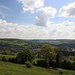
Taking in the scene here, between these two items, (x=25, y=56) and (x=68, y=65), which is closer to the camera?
(x=68, y=65)

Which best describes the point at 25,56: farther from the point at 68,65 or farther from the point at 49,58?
the point at 68,65

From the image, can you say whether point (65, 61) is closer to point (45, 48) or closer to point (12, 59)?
point (45, 48)

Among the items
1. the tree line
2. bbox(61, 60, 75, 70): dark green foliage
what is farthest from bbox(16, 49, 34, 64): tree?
bbox(61, 60, 75, 70): dark green foliage

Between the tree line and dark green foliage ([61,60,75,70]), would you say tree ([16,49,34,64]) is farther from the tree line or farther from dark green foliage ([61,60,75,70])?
dark green foliage ([61,60,75,70])

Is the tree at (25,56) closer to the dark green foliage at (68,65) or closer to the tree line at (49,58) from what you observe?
the tree line at (49,58)

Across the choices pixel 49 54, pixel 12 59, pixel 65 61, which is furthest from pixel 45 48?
pixel 12 59

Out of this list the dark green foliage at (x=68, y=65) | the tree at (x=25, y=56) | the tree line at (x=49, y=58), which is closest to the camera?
the dark green foliage at (x=68, y=65)

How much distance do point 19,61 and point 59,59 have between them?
29.2 m

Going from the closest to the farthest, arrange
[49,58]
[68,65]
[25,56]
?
[68,65]
[49,58]
[25,56]

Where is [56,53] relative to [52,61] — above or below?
above

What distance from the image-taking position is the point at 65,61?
3009 inches

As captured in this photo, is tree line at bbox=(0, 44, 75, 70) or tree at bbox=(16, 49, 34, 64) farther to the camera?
tree at bbox=(16, 49, 34, 64)

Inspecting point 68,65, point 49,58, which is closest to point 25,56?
point 49,58

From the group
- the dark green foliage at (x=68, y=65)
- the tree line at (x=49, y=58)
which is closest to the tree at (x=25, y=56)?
the tree line at (x=49, y=58)
